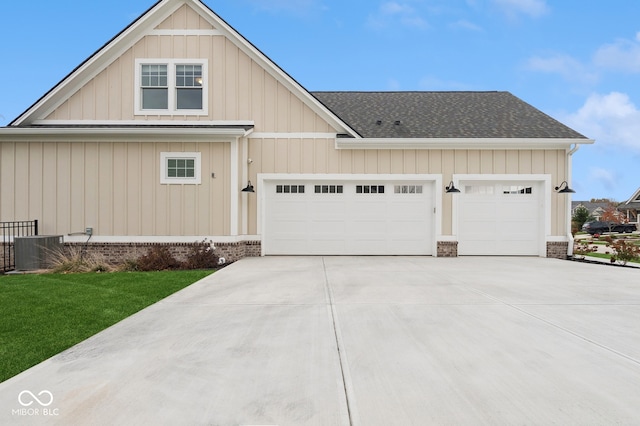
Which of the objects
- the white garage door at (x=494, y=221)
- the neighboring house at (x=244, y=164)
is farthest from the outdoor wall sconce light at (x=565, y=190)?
the white garage door at (x=494, y=221)

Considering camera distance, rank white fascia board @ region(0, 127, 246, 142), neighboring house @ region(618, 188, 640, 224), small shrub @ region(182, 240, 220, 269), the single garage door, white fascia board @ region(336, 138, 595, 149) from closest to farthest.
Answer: small shrub @ region(182, 240, 220, 269), white fascia board @ region(0, 127, 246, 142), white fascia board @ region(336, 138, 595, 149), the single garage door, neighboring house @ region(618, 188, 640, 224)

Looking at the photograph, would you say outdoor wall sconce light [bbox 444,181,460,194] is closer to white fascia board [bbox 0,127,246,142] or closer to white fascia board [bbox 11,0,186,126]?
white fascia board [bbox 0,127,246,142]

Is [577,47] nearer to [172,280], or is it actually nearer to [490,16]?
[490,16]

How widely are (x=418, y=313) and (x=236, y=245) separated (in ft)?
21.2

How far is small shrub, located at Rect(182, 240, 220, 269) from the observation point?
898 centimetres

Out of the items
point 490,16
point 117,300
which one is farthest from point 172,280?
point 490,16

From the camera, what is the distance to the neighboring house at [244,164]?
9844 mm

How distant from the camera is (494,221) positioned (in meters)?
11.1

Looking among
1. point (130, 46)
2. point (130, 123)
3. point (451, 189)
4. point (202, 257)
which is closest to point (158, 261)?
point (202, 257)

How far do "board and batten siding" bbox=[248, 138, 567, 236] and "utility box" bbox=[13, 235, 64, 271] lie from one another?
5192 millimetres

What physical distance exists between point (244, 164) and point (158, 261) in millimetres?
3609

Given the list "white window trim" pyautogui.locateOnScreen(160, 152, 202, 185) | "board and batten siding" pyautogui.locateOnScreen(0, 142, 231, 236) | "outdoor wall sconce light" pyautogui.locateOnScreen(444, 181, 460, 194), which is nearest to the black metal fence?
"board and batten siding" pyautogui.locateOnScreen(0, 142, 231, 236)

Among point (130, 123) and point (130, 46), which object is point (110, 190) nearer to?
point (130, 123)

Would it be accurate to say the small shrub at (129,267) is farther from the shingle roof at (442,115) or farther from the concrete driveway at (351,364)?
the shingle roof at (442,115)
